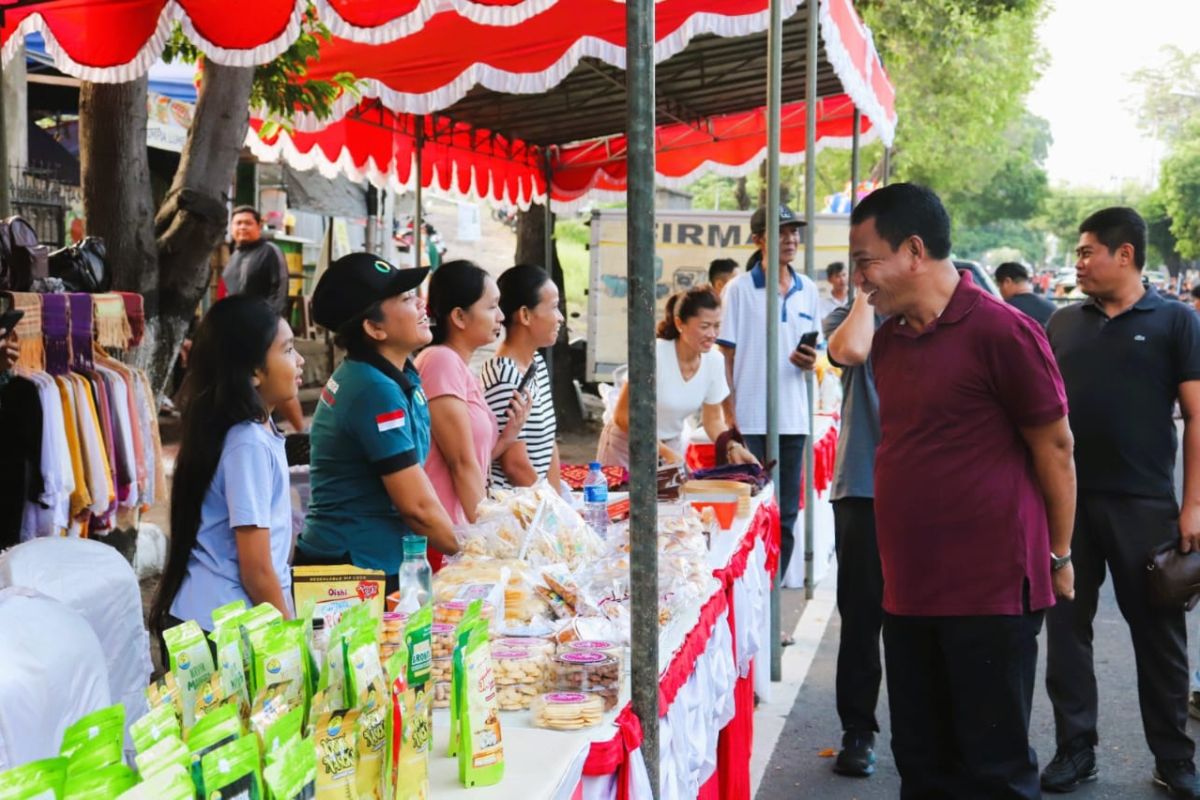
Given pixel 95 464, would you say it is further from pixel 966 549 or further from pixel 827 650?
pixel 827 650

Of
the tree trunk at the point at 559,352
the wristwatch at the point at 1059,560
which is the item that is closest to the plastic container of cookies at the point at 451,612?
the wristwatch at the point at 1059,560

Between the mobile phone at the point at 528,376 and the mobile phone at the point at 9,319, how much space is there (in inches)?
73.5

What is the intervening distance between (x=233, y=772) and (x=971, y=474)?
2.33m

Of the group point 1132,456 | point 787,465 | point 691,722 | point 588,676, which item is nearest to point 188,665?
point 588,676

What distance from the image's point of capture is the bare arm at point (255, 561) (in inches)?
122

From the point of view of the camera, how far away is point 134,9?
5133 millimetres

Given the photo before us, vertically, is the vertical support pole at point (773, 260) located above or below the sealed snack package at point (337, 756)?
above

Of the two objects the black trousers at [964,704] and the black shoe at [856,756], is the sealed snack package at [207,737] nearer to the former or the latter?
the black trousers at [964,704]

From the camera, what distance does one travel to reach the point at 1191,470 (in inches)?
176

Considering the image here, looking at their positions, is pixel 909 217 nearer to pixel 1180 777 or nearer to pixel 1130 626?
→ pixel 1130 626

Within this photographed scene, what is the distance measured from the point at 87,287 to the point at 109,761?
4.04 metres

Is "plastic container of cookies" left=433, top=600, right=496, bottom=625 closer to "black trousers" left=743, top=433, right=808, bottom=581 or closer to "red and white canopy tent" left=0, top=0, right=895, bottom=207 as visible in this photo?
"red and white canopy tent" left=0, top=0, right=895, bottom=207

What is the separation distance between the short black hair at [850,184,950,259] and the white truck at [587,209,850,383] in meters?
11.8

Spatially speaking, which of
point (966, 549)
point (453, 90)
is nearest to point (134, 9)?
point (453, 90)
